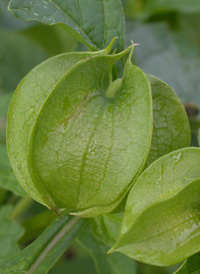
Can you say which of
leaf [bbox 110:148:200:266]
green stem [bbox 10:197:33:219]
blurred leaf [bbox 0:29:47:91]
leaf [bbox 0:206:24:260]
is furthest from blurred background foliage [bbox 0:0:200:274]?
leaf [bbox 110:148:200:266]

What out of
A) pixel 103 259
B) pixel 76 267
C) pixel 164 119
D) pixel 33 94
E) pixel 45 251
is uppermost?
pixel 33 94

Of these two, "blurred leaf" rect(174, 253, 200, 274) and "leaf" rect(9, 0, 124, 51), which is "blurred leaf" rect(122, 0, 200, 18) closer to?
"leaf" rect(9, 0, 124, 51)

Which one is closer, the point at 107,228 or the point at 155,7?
the point at 107,228

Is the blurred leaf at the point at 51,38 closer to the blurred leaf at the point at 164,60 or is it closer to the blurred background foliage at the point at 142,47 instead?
the blurred background foliage at the point at 142,47

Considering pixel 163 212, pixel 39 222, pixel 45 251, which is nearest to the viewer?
pixel 163 212

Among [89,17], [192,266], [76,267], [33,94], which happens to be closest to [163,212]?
[192,266]

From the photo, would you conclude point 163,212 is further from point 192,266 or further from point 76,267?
point 76,267
